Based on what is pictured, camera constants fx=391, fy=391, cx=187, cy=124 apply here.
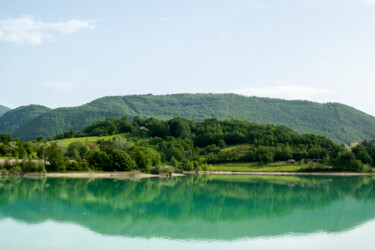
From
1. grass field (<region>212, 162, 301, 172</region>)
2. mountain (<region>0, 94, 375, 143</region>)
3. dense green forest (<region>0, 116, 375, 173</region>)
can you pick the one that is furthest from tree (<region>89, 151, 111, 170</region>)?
mountain (<region>0, 94, 375, 143</region>)

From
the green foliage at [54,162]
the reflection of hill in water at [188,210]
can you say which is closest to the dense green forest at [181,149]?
the green foliage at [54,162]

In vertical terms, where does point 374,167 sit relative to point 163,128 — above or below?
below

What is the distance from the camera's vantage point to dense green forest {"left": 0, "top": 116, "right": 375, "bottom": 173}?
59781 mm

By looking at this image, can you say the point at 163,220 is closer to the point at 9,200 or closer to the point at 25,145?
the point at 9,200

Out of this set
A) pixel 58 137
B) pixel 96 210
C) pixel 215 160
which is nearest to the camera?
pixel 96 210

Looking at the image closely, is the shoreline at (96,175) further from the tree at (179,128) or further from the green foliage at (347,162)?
the tree at (179,128)

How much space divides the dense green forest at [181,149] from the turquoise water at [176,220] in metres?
20.6

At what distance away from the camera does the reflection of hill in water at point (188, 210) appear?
2184cm

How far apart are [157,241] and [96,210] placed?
9601 mm

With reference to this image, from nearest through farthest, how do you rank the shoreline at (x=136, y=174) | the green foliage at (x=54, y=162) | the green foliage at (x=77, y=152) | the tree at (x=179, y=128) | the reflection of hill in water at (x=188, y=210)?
the reflection of hill in water at (x=188, y=210) < the shoreline at (x=136, y=174) < the green foliage at (x=54, y=162) < the green foliage at (x=77, y=152) < the tree at (x=179, y=128)

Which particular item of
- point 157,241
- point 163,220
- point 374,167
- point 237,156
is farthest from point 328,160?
point 157,241

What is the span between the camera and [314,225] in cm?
2384

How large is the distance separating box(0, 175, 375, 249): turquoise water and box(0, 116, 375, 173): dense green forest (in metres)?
20.6

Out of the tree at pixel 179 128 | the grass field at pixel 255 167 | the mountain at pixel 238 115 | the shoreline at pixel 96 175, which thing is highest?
the mountain at pixel 238 115
